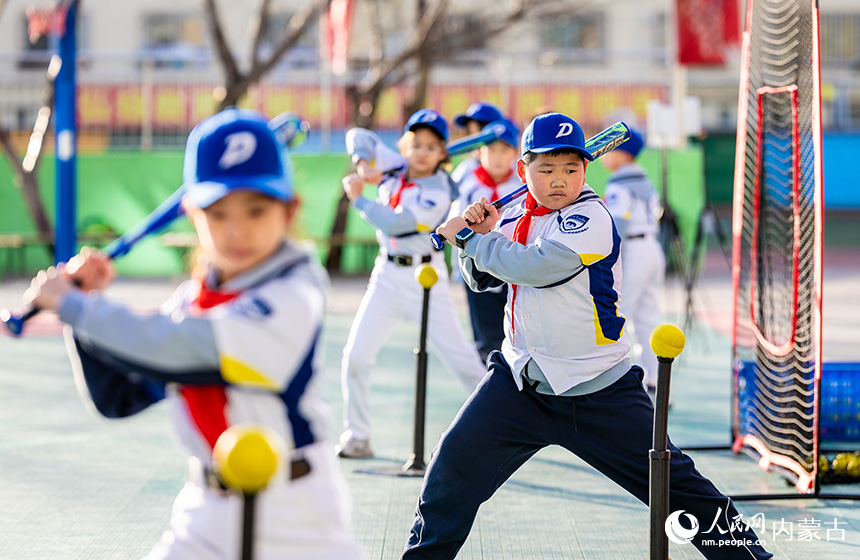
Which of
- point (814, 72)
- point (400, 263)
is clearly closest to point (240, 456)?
point (814, 72)

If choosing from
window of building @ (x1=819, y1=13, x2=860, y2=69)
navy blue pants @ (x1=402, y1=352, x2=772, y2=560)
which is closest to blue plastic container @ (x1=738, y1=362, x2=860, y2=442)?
navy blue pants @ (x1=402, y1=352, x2=772, y2=560)

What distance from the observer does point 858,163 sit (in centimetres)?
2386

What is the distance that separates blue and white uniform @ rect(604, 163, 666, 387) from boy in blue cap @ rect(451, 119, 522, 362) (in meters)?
1.21

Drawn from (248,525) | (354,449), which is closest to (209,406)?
(248,525)

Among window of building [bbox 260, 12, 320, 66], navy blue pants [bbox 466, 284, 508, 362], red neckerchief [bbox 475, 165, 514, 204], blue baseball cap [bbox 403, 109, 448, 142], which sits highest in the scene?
window of building [bbox 260, 12, 320, 66]

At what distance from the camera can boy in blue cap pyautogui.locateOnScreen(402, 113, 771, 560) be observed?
3.91 m

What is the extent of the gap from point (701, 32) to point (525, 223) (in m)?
14.9

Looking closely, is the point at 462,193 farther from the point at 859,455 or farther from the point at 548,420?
the point at 548,420

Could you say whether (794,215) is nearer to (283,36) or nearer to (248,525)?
(248,525)

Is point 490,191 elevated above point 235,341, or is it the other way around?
point 490,191

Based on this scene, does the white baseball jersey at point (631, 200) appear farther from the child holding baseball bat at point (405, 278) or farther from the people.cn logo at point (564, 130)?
the people.cn logo at point (564, 130)

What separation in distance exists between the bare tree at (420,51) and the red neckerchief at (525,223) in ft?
45.5

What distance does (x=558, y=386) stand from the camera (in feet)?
12.9

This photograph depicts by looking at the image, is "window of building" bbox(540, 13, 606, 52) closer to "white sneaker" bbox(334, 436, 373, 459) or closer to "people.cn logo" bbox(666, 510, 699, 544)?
"white sneaker" bbox(334, 436, 373, 459)
